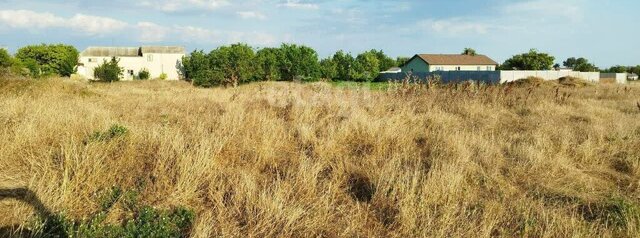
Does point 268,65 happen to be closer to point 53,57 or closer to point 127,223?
point 53,57

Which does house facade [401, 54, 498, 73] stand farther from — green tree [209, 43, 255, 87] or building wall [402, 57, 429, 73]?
green tree [209, 43, 255, 87]

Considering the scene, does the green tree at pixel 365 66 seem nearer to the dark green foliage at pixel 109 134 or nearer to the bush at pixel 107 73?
the bush at pixel 107 73

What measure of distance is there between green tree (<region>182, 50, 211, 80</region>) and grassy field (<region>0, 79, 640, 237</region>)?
168 feet

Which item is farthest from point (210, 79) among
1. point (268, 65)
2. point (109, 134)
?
point (109, 134)

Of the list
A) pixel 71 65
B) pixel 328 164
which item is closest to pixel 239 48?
pixel 71 65

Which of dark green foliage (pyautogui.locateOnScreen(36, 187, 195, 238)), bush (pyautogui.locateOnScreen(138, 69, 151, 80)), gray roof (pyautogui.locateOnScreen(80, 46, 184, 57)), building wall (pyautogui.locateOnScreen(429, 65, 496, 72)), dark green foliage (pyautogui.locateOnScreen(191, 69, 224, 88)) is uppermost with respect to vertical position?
gray roof (pyautogui.locateOnScreen(80, 46, 184, 57))

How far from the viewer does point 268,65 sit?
192ft

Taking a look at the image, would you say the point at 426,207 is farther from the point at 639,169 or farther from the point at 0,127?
the point at 0,127

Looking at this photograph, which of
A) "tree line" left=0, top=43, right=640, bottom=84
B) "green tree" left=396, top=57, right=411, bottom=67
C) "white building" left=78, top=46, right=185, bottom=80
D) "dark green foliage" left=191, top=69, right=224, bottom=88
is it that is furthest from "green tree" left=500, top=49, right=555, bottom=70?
"white building" left=78, top=46, right=185, bottom=80

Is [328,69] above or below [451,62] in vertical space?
below

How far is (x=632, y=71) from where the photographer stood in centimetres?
7281

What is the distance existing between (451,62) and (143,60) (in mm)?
51105

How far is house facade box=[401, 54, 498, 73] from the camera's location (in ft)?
240

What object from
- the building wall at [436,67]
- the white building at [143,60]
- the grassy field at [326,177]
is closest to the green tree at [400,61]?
the building wall at [436,67]
